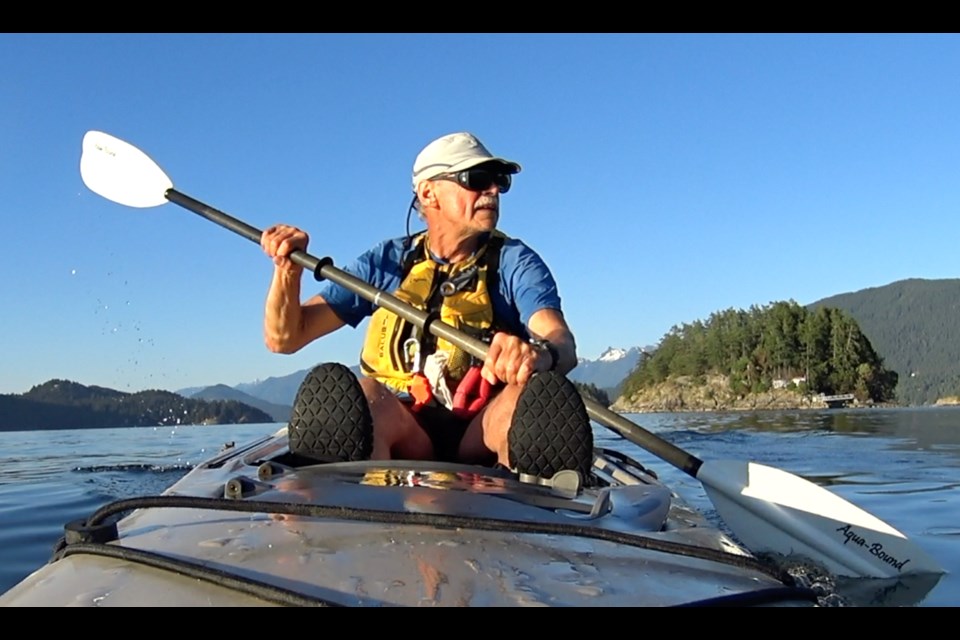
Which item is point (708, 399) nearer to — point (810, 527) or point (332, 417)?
point (810, 527)

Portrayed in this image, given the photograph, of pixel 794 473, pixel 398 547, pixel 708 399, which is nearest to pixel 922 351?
pixel 708 399

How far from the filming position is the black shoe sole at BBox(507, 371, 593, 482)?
8.39 ft

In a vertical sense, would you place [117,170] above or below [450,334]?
above

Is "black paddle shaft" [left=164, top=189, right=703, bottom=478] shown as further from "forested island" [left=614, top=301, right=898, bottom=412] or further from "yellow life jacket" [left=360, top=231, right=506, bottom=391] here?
"forested island" [left=614, top=301, right=898, bottom=412]

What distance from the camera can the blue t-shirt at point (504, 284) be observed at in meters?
3.44

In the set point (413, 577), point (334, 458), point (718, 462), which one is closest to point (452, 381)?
point (334, 458)

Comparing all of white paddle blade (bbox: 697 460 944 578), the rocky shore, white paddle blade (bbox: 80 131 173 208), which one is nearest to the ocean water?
white paddle blade (bbox: 697 460 944 578)

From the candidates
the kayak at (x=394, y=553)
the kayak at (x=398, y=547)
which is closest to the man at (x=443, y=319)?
the kayak at (x=398, y=547)

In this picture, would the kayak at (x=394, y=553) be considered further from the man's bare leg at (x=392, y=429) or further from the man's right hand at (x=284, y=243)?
the man's right hand at (x=284, y=243)

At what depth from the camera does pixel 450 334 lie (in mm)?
3264

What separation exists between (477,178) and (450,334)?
25.8 inches

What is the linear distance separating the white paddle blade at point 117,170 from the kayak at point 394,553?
9.70 feet
